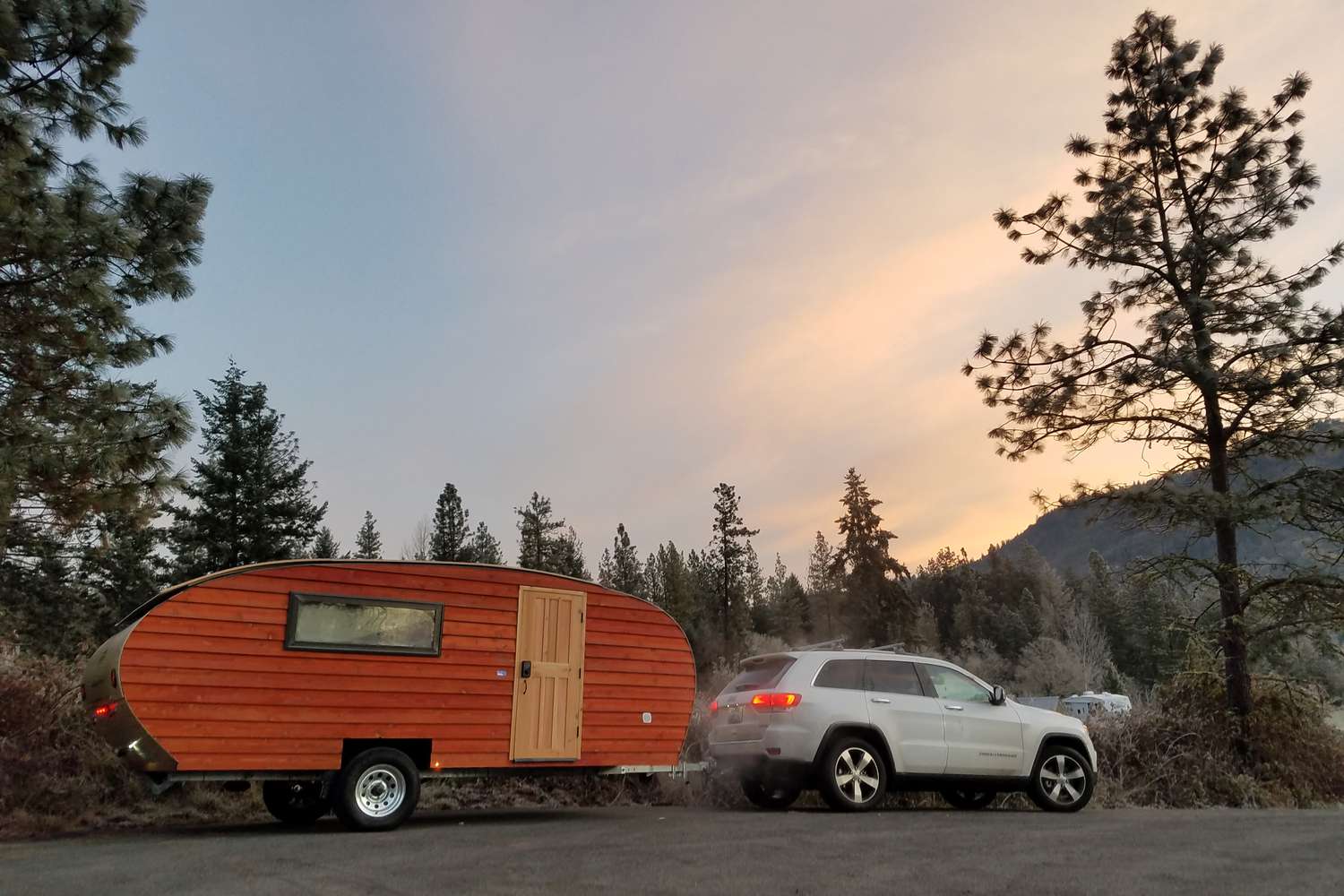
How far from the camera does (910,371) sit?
18641 mm

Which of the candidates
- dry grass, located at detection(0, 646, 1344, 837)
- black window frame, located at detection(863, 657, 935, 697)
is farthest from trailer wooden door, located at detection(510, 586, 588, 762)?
black window frame, located at detection(863, 657, 935, 697)

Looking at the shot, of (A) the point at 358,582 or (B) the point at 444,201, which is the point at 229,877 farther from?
(B) the point at 444,201

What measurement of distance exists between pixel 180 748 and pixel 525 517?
55499mm

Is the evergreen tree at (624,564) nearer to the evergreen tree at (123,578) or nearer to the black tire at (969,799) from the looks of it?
the evergreen tree at (123,578)

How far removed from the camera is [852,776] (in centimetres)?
924

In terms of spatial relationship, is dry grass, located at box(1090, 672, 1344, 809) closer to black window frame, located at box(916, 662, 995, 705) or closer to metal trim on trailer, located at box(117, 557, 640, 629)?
black window frame, located at box(916, 662, 995, 705)

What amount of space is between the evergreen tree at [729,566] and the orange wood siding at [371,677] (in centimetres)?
5249

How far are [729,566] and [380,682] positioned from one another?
55.3 meters

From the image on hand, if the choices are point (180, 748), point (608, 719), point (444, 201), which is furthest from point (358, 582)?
point (444, 201)

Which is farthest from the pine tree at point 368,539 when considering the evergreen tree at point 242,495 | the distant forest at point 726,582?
the evergreen tree at point 242,495

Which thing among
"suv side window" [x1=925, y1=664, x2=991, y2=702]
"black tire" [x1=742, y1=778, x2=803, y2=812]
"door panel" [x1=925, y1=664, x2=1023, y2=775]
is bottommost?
Result: "black tire" [x1=742, y1=778, x2=803, y2=812]

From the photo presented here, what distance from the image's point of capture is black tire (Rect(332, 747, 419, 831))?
8.23 metres

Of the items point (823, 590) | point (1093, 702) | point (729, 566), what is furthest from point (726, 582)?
point (1093, 702)

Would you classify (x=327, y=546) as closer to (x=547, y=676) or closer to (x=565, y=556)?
(x=565, y=556)
